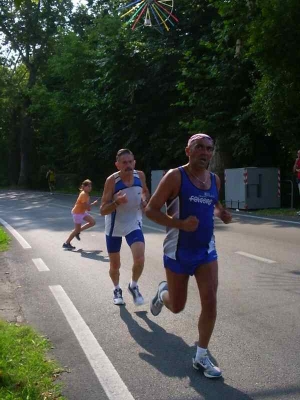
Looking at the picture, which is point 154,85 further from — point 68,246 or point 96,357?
point 96,357

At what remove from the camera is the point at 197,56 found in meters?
27.3

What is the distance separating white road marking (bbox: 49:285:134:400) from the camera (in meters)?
4.48

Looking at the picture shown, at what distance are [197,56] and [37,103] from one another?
22263mm

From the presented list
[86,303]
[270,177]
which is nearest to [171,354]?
[86,303]

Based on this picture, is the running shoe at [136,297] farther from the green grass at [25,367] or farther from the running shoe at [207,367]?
the running shoe at [207,367]

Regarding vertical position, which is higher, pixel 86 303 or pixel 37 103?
pixel 37 103

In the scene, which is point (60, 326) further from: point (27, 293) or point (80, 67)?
point (80, 67)

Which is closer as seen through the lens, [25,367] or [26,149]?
[25,367]

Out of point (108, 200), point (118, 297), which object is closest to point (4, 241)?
point (118, 297)

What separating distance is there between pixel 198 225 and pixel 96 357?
1.45 metres

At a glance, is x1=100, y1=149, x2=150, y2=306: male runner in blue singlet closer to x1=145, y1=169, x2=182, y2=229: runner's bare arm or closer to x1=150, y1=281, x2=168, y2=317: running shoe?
x1=150, y1=281, x2=168, y2=317: running shoe

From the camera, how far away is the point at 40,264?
10508 millimetres

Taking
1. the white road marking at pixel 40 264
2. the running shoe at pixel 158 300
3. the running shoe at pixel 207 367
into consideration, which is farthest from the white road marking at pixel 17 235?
the running shoe at pixel 207 367

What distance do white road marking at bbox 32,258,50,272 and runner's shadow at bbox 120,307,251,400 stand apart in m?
3.53
